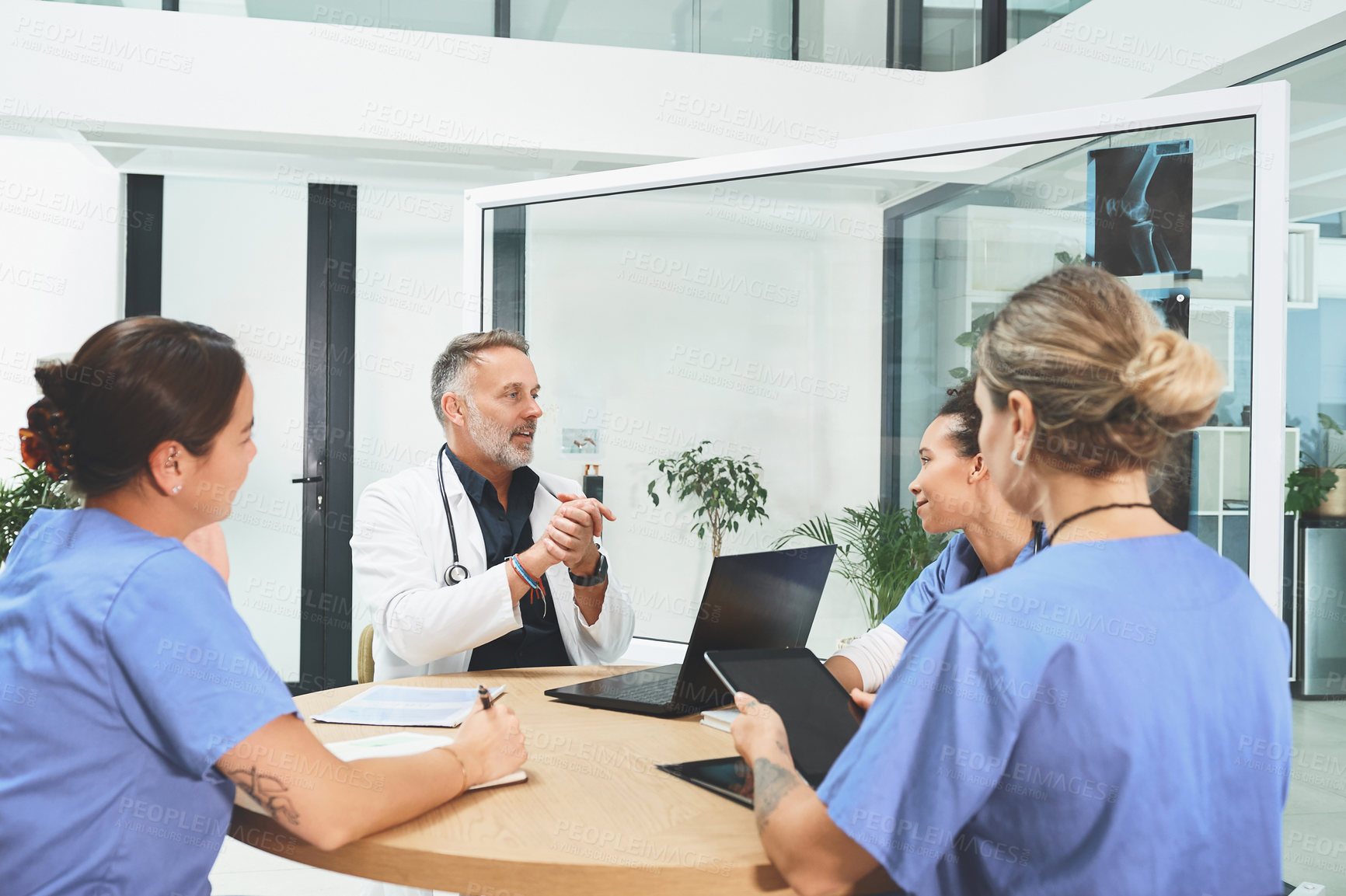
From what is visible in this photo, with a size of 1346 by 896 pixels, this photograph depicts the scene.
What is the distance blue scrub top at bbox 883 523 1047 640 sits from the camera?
1997mm

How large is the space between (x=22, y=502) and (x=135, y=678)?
3.42 m

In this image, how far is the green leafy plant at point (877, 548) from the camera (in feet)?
11.2

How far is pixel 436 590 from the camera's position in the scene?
223cm

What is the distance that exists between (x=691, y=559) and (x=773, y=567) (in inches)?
79.6

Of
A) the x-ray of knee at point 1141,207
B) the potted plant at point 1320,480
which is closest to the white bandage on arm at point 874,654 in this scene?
the x-ray of knee at point 1141,207

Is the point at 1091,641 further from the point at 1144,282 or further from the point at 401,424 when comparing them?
the point at 401,424

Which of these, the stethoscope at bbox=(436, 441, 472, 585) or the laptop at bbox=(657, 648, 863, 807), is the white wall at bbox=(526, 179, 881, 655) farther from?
the laptop at bbox=(657, 648, 863, 807)

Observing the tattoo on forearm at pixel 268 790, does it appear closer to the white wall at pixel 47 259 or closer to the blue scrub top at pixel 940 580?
the blue scrub top at pixel 940 580

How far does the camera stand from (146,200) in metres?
4.80

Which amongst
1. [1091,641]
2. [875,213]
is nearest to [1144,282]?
[875,213]

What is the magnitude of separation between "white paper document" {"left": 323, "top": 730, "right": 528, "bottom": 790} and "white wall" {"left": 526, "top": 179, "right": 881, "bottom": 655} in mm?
2214

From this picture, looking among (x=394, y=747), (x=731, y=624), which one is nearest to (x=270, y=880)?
(x=394, y=747)

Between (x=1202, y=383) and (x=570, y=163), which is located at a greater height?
(x=570, y=163)

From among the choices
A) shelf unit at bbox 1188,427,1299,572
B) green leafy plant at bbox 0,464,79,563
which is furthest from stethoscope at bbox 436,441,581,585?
green leafy plant at bbox 0,464,79,563
